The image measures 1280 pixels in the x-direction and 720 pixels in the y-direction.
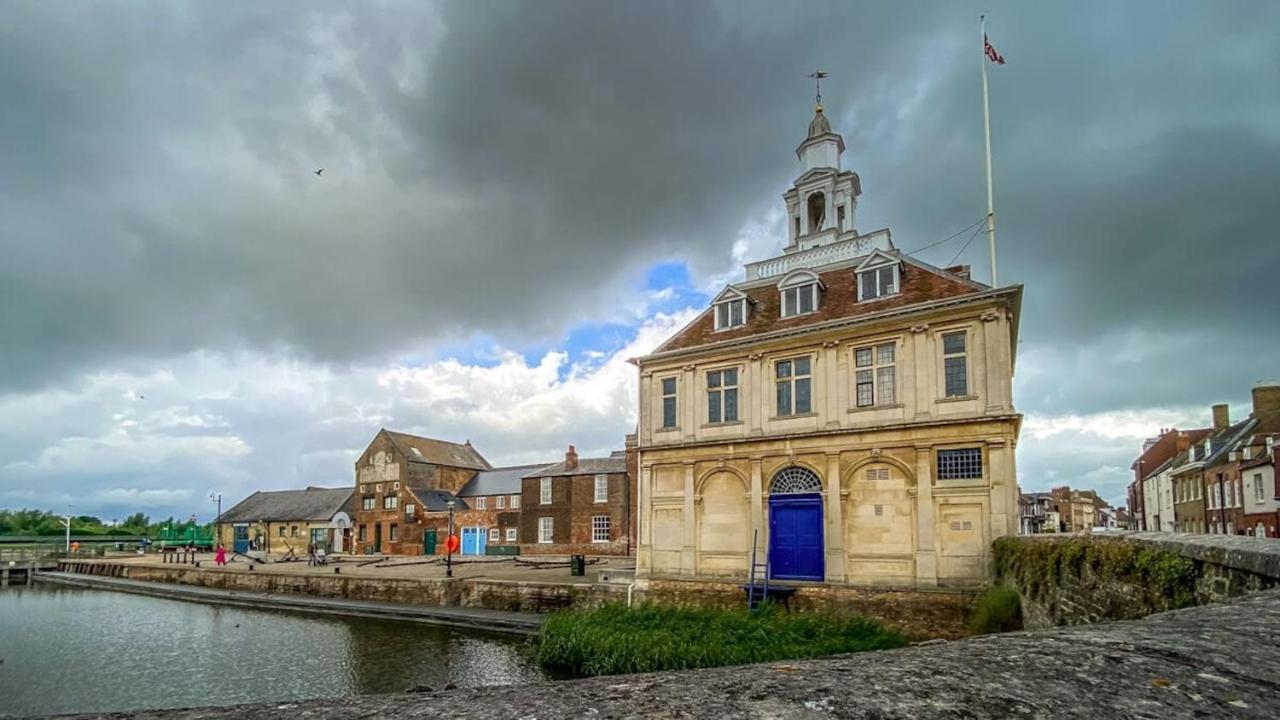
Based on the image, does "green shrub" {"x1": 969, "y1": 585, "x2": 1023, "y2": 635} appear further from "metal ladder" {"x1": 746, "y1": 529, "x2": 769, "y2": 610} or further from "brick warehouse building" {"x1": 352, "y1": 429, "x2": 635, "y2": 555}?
"brick warehouse building" {"x1": 352, "y1": 429, "x2": 635, "y2": 555}

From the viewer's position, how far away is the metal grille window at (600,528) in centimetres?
4347

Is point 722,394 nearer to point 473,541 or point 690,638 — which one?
point 690,638

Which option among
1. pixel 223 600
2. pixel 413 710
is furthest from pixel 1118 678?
pixel 223 600

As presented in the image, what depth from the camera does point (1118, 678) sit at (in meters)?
2.69

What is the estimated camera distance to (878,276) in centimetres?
2103

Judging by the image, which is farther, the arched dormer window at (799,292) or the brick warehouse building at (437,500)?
the brick warehouse building at (437,500)

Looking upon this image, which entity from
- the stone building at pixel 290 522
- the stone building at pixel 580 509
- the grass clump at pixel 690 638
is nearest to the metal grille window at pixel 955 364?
the grass clump at pixel 690 638

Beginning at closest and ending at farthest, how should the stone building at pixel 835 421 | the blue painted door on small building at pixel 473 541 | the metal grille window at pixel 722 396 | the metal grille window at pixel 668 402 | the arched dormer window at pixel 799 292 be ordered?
the stone building at pixel 835 421 → the arched dormer window at pixel 799 292 → the metal grille window at pixel 722 396 → the metal grille window at pixel 668 402 → the blue painted door on small building at pixel 473 541

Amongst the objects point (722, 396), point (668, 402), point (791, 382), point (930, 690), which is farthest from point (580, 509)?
point (930, 690)

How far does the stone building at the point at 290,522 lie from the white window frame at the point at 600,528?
78.9 ft

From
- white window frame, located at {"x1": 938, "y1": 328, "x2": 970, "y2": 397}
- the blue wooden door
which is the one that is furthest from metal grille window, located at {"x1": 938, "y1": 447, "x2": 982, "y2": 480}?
the blue wooden door

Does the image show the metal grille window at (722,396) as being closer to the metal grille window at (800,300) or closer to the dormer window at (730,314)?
the dormer window at (730,314)

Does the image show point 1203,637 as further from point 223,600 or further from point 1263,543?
point 223,600

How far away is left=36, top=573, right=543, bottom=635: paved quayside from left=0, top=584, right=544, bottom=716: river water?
0.71 m
